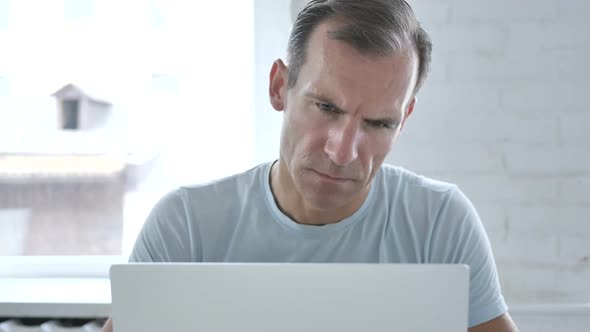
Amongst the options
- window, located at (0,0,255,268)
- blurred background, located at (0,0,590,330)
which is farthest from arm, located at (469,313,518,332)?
window, located at (0,0,255,268)

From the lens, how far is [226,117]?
6.28 ft

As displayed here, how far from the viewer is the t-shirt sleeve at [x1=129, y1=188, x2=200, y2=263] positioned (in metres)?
1.15

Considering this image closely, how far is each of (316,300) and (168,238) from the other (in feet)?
1.88

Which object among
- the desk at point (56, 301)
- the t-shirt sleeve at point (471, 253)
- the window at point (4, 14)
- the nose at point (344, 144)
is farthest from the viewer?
the window at point (4, 14)

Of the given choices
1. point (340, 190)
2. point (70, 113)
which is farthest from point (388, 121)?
point (70, 113)

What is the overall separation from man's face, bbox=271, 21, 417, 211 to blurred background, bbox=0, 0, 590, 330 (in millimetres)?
743

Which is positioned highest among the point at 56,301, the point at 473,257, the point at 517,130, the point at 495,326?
the point at 517,130

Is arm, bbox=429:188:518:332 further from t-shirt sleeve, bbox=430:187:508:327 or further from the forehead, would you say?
the forehead

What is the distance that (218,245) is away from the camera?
3.85ft

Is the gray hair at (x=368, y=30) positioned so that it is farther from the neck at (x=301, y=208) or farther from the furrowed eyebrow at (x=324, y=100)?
the neck at (x=301, y=208)

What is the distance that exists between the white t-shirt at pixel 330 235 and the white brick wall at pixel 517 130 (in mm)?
577

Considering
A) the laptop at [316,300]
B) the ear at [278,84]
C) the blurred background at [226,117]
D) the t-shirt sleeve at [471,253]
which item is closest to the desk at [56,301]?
the blurred background at [226,117]

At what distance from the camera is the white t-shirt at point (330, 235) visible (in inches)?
45.3

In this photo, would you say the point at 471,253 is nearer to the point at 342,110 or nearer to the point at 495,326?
the point at 495,326
